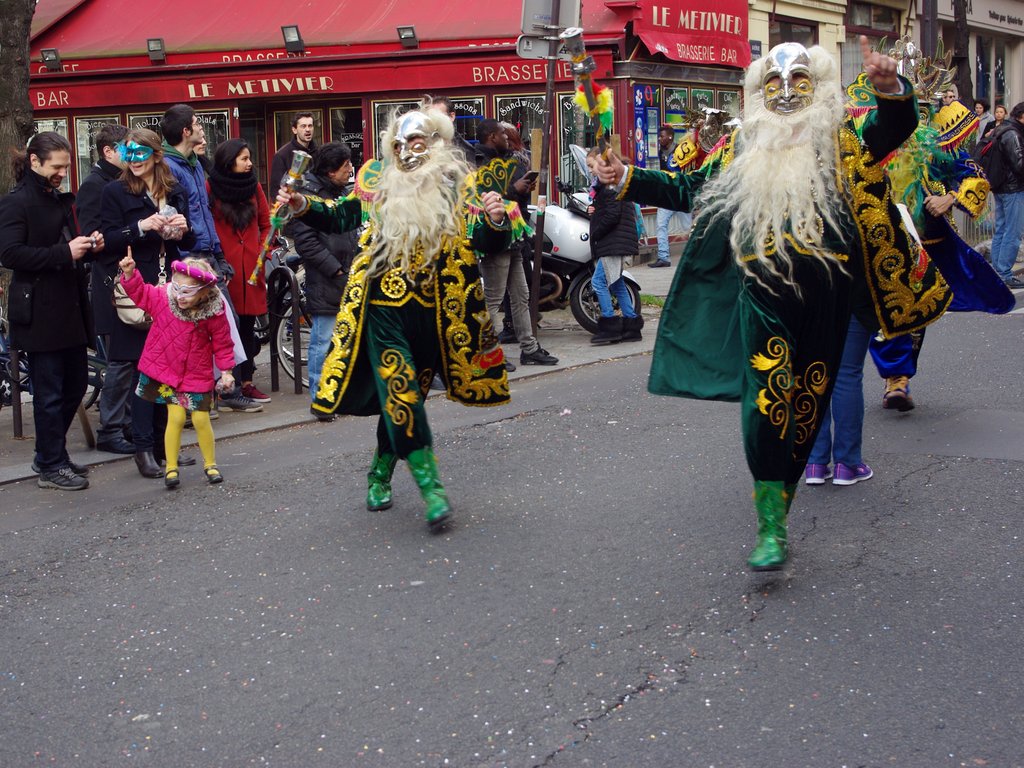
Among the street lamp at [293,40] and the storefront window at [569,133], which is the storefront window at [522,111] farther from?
the street lamp at [293,40]

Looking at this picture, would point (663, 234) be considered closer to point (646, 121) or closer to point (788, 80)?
point (646, 121)

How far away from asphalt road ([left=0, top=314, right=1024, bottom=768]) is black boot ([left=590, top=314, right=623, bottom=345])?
3809 mm

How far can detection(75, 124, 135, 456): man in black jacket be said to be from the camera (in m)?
7.14

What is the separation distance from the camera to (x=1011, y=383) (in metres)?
8.44

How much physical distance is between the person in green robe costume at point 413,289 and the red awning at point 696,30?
12098mm

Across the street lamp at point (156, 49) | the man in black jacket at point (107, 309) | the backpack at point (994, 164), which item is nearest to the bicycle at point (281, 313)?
the man in black jacket at point (107, 309)

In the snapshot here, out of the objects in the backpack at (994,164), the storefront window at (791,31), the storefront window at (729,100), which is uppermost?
the storefront window at (791,31)

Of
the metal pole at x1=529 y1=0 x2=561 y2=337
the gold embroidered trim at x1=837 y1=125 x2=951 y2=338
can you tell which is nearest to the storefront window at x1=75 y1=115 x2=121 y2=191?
the metal pole at x1=529 y1=0 x2=561 y2=337

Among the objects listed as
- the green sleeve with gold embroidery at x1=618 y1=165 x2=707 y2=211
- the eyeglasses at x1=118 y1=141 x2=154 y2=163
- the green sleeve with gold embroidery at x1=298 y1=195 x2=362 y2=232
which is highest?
the eyeglasses at x1=118 y1=141 x2=154 y2=163

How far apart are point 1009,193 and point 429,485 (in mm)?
10170

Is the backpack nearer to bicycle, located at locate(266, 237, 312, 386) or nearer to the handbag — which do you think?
bicycle, located at locate(266, 237, 312, 386)

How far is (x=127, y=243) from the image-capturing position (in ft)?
23.2

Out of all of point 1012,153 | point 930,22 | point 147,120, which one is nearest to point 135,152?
point 1012,153

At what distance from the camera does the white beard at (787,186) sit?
4.56m
